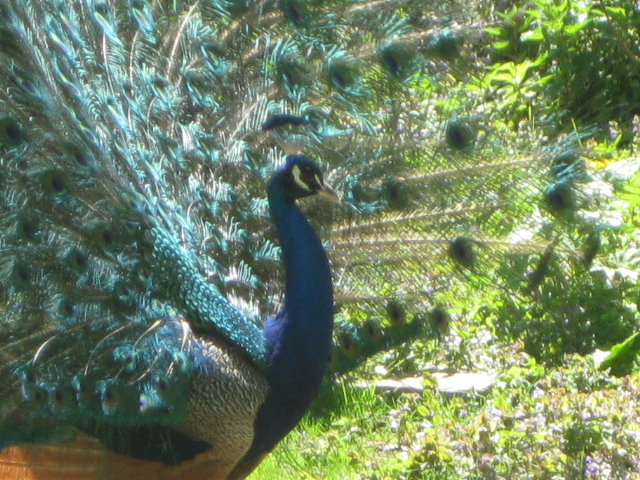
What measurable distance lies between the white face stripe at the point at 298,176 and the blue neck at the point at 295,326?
0.16 ft

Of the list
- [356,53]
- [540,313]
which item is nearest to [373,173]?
[356,53]

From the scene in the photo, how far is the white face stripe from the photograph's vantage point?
2.49m

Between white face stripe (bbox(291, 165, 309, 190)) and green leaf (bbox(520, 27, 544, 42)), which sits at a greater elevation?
green leaf (bbox(520, 27, 544, 42))

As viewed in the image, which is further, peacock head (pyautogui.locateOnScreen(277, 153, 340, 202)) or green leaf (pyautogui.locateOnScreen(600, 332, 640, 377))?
green leaf (pyautogui.locateOnScreen(600, 332, 640, 377))

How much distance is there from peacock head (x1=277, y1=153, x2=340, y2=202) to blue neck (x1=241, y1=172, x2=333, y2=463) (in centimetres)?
3

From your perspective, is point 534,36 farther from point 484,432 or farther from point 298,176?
point 298,176

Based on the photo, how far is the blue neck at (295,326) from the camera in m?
2.52

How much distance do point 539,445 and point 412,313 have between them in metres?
0.50

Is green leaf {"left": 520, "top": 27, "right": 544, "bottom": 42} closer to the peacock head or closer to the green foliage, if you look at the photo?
the green foliage

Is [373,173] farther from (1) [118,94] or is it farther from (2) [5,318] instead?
(2) [5,318]

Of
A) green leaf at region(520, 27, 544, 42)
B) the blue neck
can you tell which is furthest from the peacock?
green leaf at region(520, 27, 544, 42)

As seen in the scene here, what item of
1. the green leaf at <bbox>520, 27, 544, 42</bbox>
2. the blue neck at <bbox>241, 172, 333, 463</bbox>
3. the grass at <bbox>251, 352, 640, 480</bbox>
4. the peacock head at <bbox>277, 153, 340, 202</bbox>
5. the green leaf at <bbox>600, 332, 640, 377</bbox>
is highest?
the green leaf at <bbox>520, 27, 544, 42</bbox>

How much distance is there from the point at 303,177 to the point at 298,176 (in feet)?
0.04

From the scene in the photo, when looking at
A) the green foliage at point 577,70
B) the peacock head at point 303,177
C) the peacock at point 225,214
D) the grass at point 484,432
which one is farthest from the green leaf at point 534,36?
the peacock head at point 303,177
